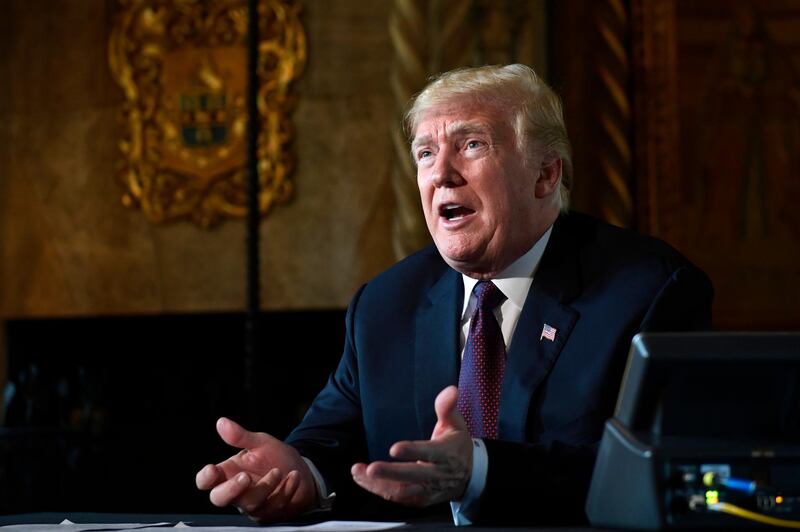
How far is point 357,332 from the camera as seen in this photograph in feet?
7.65

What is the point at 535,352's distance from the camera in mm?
2008

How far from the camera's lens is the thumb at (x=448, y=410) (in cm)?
155

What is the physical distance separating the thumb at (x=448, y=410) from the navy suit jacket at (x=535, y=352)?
13cm

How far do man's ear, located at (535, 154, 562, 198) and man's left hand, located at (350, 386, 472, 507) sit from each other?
80cm

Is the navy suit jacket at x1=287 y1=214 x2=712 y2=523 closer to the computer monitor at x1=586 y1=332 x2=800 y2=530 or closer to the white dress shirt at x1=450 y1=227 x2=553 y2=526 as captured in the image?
the white dress shirt at x1=450 y1=227 x2=553 y2=526

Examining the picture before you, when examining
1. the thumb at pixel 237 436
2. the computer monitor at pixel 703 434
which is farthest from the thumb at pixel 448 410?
the thumb at pixel 237 436

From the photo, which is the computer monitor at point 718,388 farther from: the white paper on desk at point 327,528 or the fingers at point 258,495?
the fingers at point 258,495

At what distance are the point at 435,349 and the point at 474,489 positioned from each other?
1.94ft

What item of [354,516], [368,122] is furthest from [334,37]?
[354,516]

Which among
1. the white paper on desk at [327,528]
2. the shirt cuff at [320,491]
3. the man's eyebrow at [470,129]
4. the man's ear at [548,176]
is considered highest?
the man's eyebrow at [470,129]

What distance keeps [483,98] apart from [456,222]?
0.26 meters

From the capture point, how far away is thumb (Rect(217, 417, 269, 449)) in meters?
1.80

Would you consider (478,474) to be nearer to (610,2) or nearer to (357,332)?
(357,332)

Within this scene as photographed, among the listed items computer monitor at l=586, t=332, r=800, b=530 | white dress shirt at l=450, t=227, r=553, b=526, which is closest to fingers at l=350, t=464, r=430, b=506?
computer monitor at l=586, t=332, r=800, b=530
